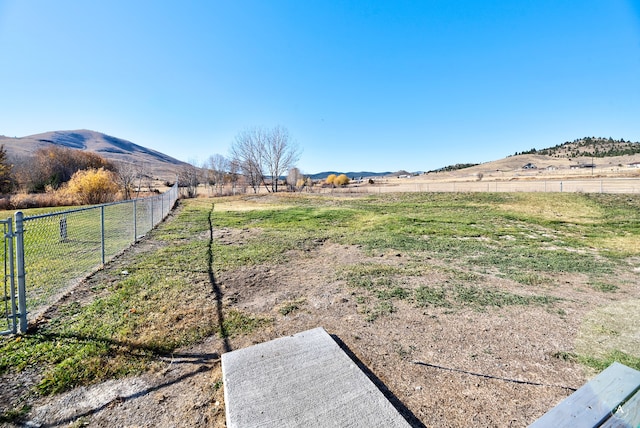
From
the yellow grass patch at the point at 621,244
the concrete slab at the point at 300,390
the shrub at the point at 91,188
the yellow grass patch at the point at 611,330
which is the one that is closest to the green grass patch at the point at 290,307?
Result: the concrete slab at the point at 300,390

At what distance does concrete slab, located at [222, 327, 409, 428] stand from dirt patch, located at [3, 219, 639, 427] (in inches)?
7.7

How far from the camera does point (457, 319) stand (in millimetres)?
3502

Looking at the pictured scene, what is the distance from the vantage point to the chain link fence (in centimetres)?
324

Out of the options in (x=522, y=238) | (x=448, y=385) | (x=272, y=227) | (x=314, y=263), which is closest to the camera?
(x=448, y=385)

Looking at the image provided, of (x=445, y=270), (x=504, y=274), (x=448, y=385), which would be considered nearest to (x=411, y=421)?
(x=448, y=385)

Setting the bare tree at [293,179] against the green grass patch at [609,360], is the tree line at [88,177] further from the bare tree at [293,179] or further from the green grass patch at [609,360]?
the green grass patch at [609,360]

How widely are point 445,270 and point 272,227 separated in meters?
6.98

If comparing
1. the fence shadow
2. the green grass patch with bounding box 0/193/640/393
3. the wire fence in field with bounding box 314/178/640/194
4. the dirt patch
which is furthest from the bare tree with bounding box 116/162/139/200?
the dirt patch

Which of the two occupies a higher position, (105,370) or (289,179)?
(289,179)

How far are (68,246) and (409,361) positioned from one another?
8.25m

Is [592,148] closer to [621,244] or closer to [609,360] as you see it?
[621,244]

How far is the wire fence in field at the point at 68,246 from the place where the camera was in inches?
163

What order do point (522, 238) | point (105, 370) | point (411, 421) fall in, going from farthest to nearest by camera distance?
1. point (522, 238)
2. point (105, 370)
3. point (411, 421)

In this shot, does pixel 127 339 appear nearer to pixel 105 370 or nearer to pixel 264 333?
pixel 105 370
